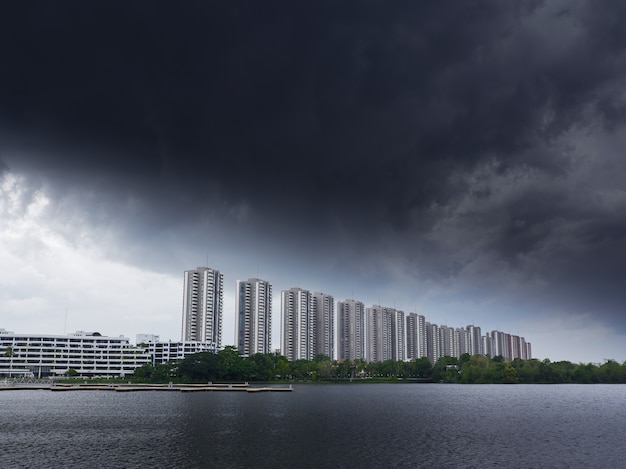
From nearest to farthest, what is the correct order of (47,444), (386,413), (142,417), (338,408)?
(47,444), (142,417), (386,413), (338,408)

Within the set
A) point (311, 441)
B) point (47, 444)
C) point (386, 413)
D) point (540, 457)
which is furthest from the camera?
point (386, 413)

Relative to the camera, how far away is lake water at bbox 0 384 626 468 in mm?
49031

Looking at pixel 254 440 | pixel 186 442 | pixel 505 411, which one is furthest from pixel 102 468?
pixel 505 411

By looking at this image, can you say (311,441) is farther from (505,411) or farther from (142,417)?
(505,411)

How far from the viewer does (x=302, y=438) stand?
6278 cm

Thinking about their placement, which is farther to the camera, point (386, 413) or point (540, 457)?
point (386, 413)

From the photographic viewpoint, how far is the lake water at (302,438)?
49031mm

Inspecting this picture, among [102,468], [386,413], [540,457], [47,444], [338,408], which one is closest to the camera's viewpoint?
[102,468]

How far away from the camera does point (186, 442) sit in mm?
58844

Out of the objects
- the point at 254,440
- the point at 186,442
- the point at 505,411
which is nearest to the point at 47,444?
the point at 186,442

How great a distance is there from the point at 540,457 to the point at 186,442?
36836mm

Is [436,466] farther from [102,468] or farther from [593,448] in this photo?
[102,468]

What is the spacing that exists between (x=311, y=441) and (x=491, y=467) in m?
21.0

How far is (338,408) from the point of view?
10356 cm
